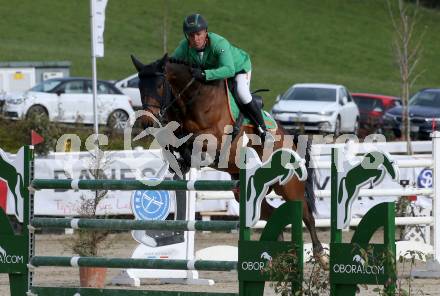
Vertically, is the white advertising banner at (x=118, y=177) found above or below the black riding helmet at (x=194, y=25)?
below

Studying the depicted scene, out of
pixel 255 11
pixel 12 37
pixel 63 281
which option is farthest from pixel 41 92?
pixel 255 11

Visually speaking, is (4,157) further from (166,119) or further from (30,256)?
(166,119)

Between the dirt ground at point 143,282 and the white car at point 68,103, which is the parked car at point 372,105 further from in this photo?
the dirt ground at point 143,282

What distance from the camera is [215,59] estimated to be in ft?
27.3

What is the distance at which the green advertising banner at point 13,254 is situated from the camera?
632cm

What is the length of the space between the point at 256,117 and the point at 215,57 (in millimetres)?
675

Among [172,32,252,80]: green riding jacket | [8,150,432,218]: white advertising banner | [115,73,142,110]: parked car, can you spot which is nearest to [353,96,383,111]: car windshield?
[115,73,142,110]: parked car

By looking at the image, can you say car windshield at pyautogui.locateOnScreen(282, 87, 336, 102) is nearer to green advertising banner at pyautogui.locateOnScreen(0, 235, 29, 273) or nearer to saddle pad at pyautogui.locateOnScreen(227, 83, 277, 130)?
saddle pad at pyautogui.locateOnScreen(227, 83, 277, 130)

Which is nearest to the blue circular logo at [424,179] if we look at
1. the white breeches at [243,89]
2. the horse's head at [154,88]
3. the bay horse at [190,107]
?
the bay horse at [190,107]

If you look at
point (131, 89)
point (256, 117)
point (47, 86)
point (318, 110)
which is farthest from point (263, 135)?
point (131, 89)

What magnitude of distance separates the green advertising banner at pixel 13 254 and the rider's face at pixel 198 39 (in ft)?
8.33

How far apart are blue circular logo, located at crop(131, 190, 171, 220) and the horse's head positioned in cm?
88

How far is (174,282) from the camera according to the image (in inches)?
346

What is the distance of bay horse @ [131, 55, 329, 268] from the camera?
26.0ft
